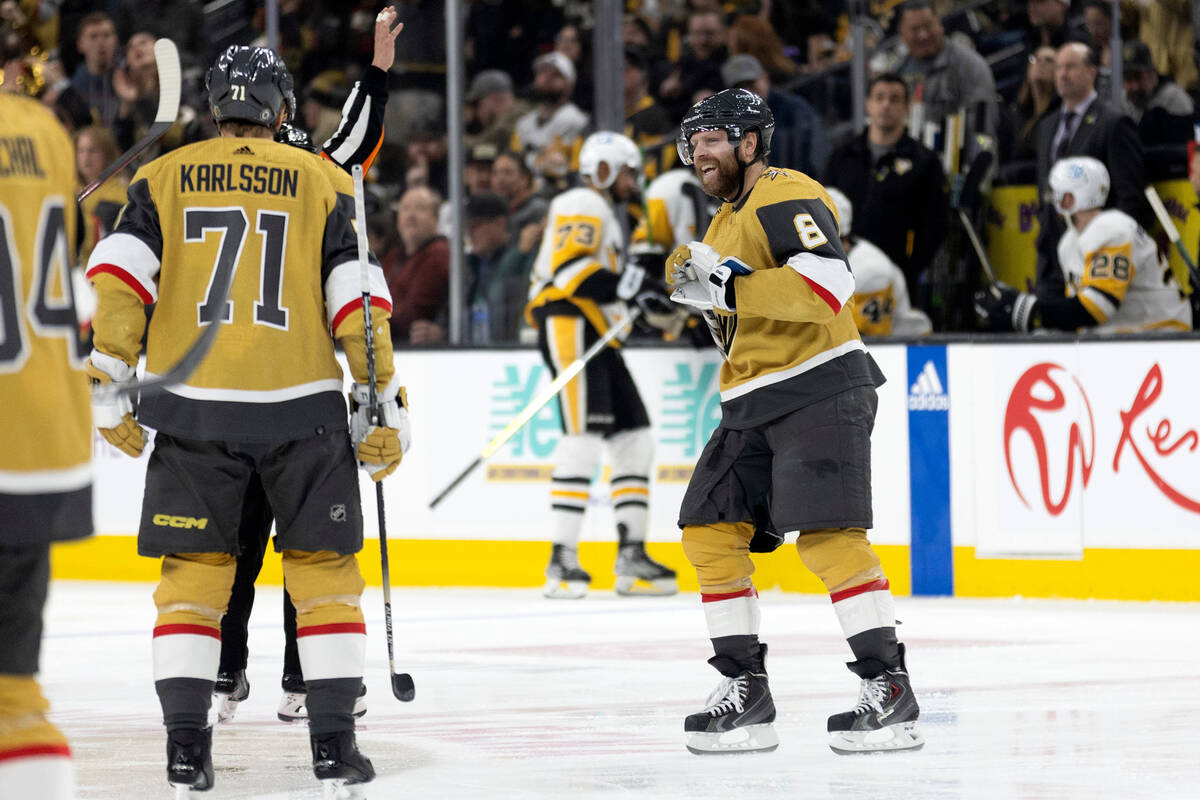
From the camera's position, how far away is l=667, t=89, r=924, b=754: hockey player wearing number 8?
13.4 feet

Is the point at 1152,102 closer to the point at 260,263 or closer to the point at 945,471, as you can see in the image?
the point at 945,471

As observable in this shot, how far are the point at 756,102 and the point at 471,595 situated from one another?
4.12 m

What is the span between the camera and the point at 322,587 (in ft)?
12.0

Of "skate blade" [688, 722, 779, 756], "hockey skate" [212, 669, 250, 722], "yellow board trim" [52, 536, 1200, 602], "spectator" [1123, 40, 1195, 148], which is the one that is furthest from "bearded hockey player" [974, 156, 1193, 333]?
"hockey skate" [212, 669, 250, 722]

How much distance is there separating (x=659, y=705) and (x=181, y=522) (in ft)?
5.61

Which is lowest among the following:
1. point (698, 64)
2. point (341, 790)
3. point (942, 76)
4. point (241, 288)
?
point (341, 790)

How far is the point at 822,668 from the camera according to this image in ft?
18.3

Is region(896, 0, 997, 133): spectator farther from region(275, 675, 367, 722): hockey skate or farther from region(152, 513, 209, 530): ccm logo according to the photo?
region(152, 513, 209, 530): ccm logo

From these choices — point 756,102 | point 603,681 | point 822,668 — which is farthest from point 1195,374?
point 756,102

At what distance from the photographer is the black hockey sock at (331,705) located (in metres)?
3.59

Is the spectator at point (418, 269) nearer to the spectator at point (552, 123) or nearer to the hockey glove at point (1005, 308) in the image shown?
the spectator at point (552, 123)

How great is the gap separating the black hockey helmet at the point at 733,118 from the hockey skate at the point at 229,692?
1.75m

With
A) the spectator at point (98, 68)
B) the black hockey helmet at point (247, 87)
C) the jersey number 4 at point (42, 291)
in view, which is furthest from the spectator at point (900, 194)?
the jersey number 4 at point (42, 291)

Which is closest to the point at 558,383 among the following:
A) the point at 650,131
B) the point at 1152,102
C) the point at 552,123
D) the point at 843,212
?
the point at 843,212
